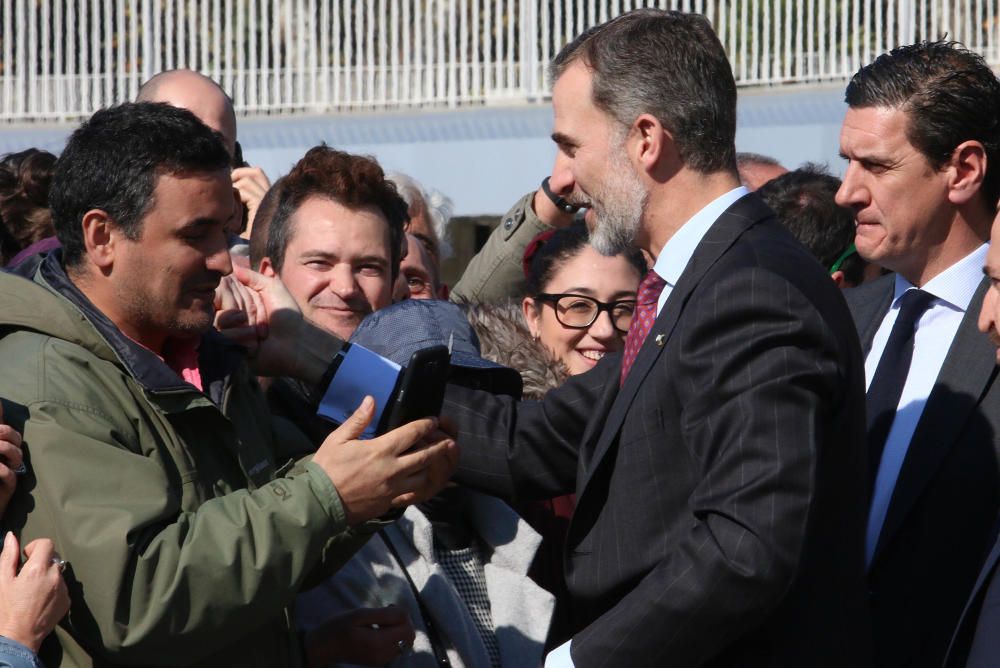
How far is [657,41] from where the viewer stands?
2855mm

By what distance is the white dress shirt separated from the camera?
9.20ft

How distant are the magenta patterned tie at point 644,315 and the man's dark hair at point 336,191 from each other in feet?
3.76

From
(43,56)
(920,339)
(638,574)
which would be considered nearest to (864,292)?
(920,339)

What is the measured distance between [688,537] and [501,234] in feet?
9.84

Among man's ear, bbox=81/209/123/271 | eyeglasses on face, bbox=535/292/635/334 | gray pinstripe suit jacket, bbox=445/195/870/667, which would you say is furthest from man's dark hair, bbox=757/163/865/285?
man's ear, bbox=81/209/123/271

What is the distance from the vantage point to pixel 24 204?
13.8ft

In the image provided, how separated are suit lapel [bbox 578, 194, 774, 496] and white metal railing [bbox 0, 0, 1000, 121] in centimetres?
671

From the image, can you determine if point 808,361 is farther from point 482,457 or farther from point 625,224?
point 482,457

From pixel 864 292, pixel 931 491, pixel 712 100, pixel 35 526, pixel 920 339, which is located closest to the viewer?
pixel 35 526

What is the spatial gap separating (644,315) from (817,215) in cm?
189

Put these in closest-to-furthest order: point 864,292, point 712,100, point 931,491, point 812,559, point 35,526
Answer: point 35,526 < point 812,559 < point 712,100 < point 931,491 < point 864,292

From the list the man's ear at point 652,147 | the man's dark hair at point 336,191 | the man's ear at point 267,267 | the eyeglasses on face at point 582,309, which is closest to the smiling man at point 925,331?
the man's ear at point 652,147

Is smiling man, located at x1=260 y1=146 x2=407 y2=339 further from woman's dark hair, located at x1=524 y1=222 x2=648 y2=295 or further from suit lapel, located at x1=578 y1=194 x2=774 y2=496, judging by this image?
suit lapel, located at x1=578 y1=194 x2=774 y2=496

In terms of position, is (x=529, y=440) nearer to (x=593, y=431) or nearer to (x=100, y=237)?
(x=593, y=431)
